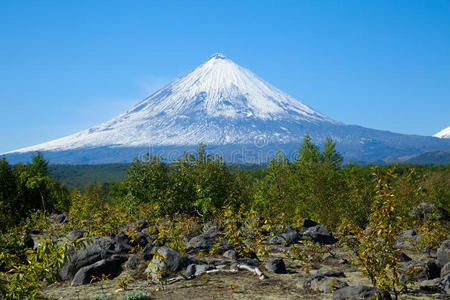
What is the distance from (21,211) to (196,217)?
1168 centimetres

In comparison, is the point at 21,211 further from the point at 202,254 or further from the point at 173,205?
the point at 202,254

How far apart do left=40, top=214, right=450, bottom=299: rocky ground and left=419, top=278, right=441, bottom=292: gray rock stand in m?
0.01

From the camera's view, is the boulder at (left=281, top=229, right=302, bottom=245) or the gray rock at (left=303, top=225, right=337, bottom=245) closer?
the boulder at (left=281, top=229, right=302, bottom=245)

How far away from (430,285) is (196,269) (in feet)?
16.0

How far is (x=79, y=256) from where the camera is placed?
10.1 meters

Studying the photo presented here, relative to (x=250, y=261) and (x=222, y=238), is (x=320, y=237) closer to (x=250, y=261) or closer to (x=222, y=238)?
(x=222, y=238)

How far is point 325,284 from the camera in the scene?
25.8 feet

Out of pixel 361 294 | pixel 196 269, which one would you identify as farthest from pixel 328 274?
pixel 196 269

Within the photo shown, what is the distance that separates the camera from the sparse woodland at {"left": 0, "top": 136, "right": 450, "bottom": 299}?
6973mm

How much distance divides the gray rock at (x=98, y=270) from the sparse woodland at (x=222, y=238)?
0.03 m

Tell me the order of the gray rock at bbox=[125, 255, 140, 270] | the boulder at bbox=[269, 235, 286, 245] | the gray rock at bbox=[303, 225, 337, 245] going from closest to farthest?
1. the gray rock at bbox=[125, 255, 140, 270]
2. the boulder at bbox=[269, 235, 286, 245]
3. the gray rock at bbox=[303, 225, 337, 245]

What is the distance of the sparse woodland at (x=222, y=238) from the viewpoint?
6.97m

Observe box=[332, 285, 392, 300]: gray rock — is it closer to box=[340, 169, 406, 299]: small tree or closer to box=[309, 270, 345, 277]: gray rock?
box=[340, 169, 406, 299]: small tree

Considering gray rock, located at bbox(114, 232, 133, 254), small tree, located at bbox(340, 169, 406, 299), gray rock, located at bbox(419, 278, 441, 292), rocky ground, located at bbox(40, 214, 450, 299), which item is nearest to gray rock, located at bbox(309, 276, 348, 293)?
rocky ground, located at bbox(40, 214, 450, 299)
